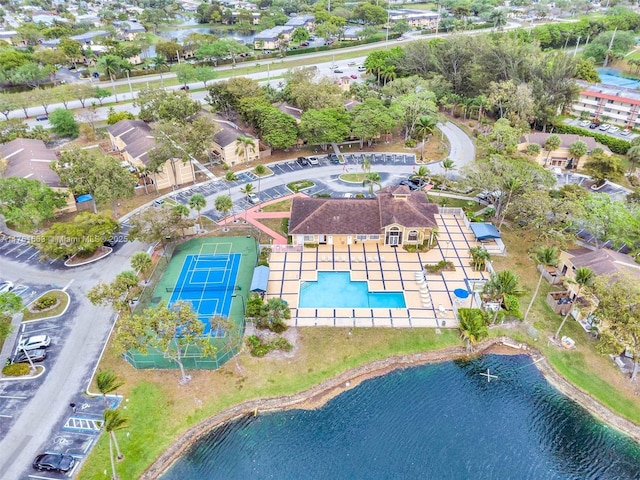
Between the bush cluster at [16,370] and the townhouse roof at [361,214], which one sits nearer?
the bush cluster at [16,370]

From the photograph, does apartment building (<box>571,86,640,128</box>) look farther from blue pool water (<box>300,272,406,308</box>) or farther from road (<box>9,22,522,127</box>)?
blue pool water (<box>300,272,406,308</box>)

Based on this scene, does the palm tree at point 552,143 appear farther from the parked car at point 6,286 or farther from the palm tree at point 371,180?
the parked car at point 6,286

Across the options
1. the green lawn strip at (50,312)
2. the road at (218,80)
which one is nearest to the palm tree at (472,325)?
the green lawn strip at (50,312)

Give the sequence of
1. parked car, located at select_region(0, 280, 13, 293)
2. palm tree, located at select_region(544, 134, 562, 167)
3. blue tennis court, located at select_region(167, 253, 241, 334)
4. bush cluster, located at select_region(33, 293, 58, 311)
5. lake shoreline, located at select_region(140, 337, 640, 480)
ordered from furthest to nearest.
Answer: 1. palm tree, located at select_region(544, 134, 562, 167)
2. parked car, located at select_region(0, 280, 13, 293)
3. blue tennis court, located at select_region(167, 253, 241, 334)
4. bush cluster, located at select_region(33, 293, 58, 311)
5. lake shoreline, located at select_region(140, 337, 640, 480)

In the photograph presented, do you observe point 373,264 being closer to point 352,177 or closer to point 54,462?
point 352,177

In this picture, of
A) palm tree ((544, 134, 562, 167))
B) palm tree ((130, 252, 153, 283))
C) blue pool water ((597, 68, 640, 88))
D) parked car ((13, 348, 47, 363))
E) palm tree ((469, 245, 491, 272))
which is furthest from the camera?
blue pool water ((597, 68, 640, 88))

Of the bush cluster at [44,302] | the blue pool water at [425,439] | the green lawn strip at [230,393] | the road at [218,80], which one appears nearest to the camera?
the green lawn strip at [230,393]

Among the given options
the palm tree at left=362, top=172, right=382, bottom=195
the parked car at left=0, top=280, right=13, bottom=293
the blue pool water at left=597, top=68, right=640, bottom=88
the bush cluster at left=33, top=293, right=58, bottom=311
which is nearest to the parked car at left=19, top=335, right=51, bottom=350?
the bush cluster at left=33, top=293, right=58, bottom=311

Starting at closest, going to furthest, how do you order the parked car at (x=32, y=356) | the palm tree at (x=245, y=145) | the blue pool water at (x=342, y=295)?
the parked car at (x=32, y=356) → the blue pool water at (x=342, y=295) → the palm tree at (x=245, y=145)

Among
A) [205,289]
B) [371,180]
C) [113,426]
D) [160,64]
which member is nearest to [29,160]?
[205,289]
